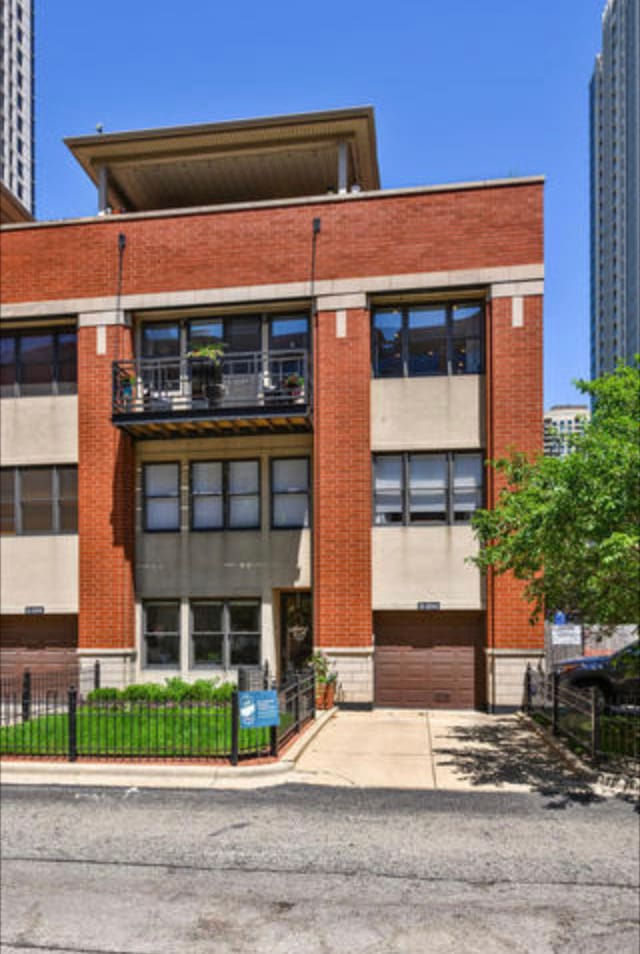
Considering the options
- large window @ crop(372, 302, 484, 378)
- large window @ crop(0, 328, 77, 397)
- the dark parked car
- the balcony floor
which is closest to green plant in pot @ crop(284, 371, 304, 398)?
the balcony floor

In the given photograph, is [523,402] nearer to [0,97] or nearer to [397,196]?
[397,196]

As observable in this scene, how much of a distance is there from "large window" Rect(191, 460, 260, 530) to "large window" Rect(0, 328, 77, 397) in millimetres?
4637

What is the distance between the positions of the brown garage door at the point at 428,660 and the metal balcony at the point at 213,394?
5905 mm

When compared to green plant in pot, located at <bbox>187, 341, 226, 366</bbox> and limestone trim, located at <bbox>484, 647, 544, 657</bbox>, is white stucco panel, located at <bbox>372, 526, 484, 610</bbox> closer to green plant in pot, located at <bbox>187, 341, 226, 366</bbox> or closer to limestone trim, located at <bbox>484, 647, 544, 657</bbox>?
limestone trim, located at <bbox>484, 647, 544, 657</bbox>

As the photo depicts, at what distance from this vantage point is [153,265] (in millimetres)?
21062

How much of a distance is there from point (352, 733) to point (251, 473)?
7.65m

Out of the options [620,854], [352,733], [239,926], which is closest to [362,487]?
[352,733]

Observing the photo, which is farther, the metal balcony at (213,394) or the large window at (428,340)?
the large window at (428,340)

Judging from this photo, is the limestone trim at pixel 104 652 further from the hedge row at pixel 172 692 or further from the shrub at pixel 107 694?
the shrub at pixel 107 694

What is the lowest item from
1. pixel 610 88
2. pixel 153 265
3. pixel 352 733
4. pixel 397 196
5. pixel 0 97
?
pixel 352 733

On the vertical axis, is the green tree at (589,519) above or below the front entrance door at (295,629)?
above

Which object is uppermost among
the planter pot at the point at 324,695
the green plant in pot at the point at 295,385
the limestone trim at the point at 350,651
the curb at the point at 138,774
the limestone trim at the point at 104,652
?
the green plant in pot at the point at 295,385

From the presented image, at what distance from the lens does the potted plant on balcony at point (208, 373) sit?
1995 cm

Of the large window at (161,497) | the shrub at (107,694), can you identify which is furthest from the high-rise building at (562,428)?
the shrub at (107,694)
